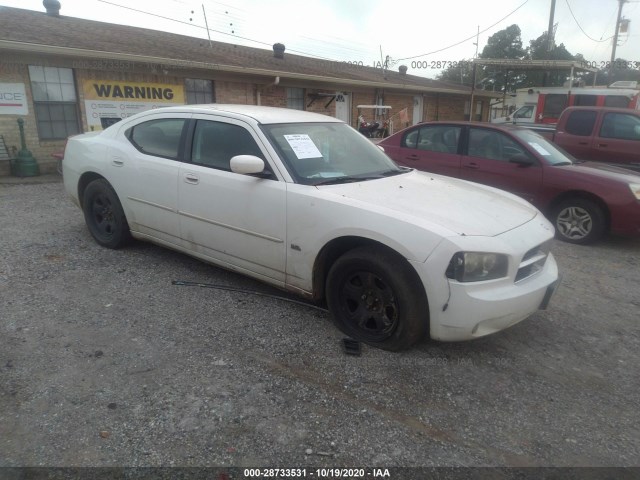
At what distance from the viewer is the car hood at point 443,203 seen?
10.1 ft

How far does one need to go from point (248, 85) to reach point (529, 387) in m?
13.2

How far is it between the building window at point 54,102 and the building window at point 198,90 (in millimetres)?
3096

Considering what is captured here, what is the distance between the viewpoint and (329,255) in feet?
11.2

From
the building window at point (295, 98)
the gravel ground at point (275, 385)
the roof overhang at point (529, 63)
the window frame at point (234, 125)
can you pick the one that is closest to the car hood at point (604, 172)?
the gravel ground at point (275, 385)

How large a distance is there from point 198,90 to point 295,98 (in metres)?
3.95

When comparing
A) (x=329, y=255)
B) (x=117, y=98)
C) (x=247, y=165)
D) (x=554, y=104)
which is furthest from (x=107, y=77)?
(x=554, y=104)

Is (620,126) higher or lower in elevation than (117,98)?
lower

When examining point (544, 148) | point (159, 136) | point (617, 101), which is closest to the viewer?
point (159, 136)

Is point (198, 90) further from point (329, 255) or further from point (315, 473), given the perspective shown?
point (315, 473)

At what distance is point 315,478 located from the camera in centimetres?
217

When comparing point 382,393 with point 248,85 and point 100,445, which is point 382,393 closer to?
point 100,445

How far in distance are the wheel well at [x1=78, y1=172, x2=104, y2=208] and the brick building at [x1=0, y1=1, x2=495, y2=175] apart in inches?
235

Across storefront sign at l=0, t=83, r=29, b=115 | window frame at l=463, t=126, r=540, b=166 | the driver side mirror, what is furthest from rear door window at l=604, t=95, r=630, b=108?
storefront sign at l=0, t=83, r=29, b=115

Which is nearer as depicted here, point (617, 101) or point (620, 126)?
point (620, 126)
